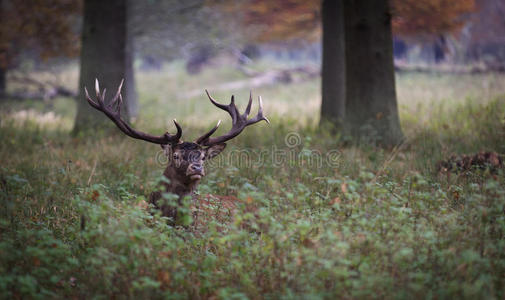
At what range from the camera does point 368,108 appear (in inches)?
318

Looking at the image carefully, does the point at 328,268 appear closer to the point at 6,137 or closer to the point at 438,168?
the point at 438,168

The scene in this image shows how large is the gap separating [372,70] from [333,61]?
2792 mm

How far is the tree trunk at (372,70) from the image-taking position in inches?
314

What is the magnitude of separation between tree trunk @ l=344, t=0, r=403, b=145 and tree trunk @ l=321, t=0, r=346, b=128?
221 centimetres

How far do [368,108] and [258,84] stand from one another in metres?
16.3

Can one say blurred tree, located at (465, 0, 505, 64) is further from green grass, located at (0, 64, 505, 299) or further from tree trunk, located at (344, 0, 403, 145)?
green grass, located at (0, 64, 505, 299)

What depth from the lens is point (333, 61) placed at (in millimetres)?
10750

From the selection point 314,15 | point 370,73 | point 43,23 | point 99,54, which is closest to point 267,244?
point 370,73

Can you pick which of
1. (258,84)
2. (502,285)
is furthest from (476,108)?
(258,84)

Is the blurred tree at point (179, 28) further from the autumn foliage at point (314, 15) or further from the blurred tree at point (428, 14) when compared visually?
the blurred tree at point (428, 14)

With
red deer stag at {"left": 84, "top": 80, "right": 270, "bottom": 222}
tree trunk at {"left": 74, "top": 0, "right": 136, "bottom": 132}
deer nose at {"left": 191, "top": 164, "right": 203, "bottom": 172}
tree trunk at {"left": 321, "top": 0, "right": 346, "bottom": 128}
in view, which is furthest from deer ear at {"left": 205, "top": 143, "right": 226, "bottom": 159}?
tree trunk at {"left": 321, "top": 0, "right": 346, "bottom": 128}

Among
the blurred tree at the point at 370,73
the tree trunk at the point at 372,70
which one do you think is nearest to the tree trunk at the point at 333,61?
the blurred tree at the point at 370,73

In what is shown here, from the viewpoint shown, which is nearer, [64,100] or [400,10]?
[400,10]

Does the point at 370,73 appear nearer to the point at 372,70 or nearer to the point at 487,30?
the point at 372,70
